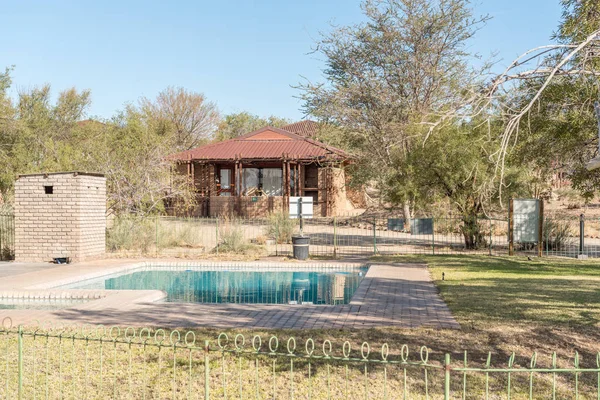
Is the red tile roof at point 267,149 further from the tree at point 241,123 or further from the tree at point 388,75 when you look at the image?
the tree at point 241,123

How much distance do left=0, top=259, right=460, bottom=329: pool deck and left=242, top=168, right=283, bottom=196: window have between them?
1023 inches

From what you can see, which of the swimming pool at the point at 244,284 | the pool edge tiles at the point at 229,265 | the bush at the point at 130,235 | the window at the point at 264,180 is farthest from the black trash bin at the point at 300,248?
the window at the point at 264,180

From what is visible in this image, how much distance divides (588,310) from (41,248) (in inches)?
524

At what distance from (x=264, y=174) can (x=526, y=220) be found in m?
23.1

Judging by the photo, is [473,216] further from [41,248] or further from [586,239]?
[41,248]

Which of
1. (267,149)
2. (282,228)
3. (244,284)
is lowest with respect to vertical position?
(244,284)

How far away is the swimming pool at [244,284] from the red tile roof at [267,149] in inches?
674

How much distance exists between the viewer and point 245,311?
31.5ft

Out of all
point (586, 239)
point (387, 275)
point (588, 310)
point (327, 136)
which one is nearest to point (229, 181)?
point (327, 136)

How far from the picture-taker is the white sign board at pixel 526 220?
59.0 feet

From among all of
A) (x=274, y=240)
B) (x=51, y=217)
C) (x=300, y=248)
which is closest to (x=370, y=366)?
(x=300, y=248)

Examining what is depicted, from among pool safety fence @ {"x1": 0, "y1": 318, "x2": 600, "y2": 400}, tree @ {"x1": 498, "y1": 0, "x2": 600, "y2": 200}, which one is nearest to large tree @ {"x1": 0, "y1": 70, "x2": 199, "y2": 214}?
tree @ {"x1": 498, "y1": 0, "x2": 600, "y2": 200}

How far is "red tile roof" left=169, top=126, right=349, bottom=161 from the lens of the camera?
3506cm

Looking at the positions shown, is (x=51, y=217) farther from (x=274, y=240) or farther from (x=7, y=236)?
(x=274, y=240)
